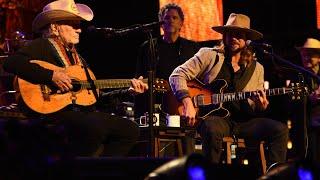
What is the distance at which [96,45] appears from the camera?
11.2 meters

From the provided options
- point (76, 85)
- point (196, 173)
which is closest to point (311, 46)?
point (76, 85)

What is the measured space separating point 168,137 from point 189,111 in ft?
3.50

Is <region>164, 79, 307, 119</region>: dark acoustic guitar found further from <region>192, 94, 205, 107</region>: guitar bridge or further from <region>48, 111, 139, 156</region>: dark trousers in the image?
<region>48, 111, 139, 156</region>: dark trousers

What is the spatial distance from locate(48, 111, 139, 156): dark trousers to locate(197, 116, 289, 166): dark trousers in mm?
831

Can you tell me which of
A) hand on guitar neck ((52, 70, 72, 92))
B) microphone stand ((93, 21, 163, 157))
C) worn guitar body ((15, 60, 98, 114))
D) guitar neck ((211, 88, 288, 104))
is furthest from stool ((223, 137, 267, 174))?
hand on guitar neck ((52, 70, 72, 92))

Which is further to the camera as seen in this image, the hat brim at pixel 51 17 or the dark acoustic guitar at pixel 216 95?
the dark acoustic guitar at pixel 216 95

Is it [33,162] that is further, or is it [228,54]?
[228,54]

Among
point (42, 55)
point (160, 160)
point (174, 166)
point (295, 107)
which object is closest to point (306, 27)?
point (295, 107)

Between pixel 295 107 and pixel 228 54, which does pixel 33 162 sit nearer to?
pixel 228 54

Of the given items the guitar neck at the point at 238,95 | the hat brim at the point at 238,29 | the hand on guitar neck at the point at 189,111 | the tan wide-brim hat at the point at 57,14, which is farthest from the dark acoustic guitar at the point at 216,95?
the tan wide-brim hat at the point at 57,14

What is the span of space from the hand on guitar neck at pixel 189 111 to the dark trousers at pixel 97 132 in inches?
29.1

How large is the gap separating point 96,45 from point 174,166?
8.28m

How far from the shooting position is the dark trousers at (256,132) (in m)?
6.62

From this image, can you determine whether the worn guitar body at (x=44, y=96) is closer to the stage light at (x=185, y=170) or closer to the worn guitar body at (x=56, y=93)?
the worn guitar body at (x=56, y=93)
